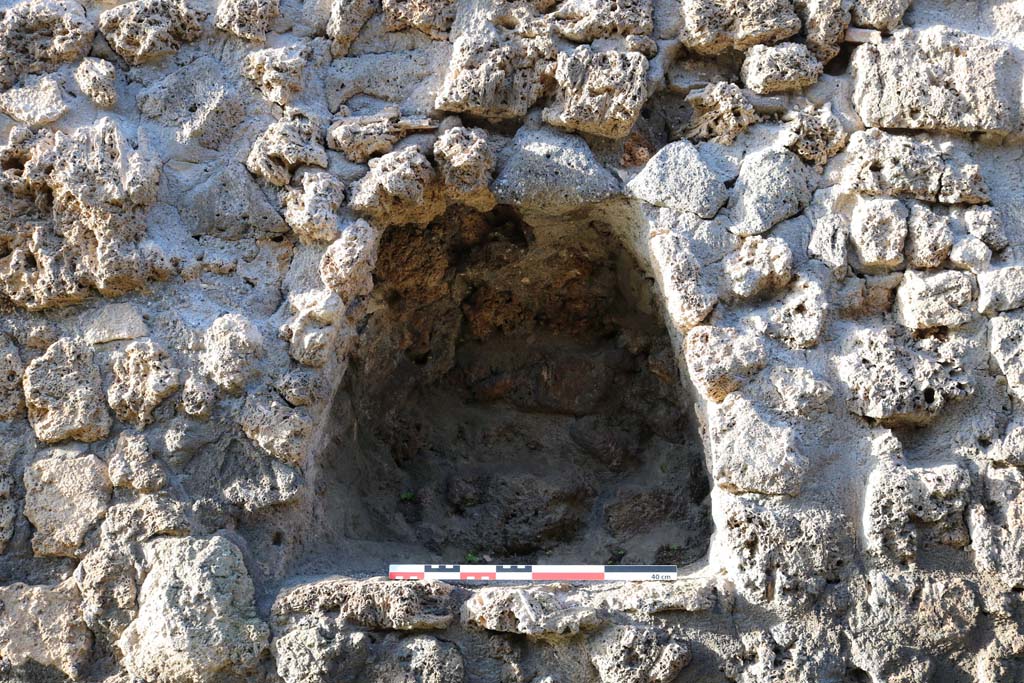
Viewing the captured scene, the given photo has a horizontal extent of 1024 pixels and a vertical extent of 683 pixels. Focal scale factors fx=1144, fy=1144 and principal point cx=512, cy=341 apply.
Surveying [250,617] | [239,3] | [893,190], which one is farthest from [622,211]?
[250,617]

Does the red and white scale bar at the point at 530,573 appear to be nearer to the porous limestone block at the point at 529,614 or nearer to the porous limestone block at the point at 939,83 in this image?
the porous limestone block at the point at 529,614

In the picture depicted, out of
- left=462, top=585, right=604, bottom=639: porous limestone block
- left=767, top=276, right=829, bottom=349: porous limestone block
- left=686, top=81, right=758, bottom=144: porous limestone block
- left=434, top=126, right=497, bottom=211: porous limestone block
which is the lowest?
left=462, top=585, right=604, bottom=639: porous limestone block

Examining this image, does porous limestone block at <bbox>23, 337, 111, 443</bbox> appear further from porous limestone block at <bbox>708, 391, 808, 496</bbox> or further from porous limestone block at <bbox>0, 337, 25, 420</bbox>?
porous limestone block at <bbox>708, 391, 808, 496</bbox>

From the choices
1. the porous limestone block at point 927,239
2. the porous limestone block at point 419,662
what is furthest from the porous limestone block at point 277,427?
the porous limestone block at point 927,239

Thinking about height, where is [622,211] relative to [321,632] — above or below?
above

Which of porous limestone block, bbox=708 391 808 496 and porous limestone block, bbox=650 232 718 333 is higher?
porous limestone block, bbox=650 232 718 333

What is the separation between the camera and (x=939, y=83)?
359 centimetres

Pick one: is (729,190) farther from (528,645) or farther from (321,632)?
(321,632)

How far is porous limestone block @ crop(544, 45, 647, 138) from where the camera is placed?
3.60m

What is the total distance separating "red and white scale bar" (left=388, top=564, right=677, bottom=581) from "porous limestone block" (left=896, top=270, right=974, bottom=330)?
1046mm

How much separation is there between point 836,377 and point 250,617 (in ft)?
6.03

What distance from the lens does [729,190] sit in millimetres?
3584

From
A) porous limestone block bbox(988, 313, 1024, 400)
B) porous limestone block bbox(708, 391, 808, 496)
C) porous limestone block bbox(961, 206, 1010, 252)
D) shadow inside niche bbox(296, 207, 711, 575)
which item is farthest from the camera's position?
shadow inside niche bbox(296, 207, 711, 575)

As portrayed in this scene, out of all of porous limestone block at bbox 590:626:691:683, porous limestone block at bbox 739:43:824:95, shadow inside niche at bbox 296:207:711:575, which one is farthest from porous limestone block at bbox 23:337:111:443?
porous limestone block at bbox 739:43:824:95
